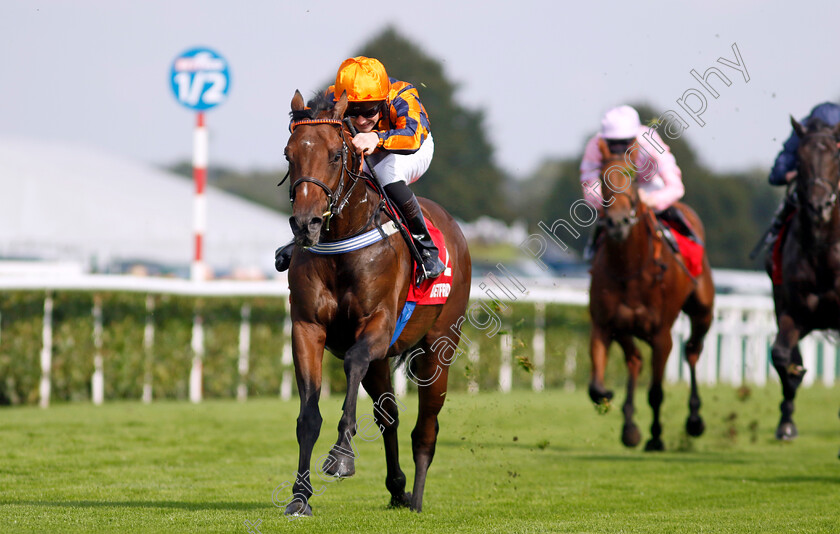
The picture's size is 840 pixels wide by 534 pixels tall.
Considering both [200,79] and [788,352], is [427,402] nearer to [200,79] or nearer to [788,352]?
[788,352]

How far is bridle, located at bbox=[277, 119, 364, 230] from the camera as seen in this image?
420 cm

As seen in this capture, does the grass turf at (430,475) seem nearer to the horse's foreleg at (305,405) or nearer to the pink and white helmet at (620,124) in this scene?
the horse's foreleg at (305,405)

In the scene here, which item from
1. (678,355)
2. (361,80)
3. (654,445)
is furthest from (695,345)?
(678,355)

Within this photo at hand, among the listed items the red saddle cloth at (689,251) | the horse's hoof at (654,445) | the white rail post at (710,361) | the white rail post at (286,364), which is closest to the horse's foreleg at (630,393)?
the horse's hoof at (654,445)

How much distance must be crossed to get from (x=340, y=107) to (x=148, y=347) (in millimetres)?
6560

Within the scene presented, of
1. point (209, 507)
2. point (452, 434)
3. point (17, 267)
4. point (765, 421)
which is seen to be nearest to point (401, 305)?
point (209, 507)

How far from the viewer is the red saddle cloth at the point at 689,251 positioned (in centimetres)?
848

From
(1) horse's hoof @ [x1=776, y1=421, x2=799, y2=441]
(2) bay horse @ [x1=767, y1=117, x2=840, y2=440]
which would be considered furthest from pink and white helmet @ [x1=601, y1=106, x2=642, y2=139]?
(1) horse's hoof @ [x1=776, y1=421, x2=799, y2=441]

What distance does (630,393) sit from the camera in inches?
317

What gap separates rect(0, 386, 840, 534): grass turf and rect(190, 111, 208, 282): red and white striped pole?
77.7 inches

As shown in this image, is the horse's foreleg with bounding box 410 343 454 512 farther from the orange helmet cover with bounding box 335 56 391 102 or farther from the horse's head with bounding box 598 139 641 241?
the horse's head with bounding box 598 139 641 241

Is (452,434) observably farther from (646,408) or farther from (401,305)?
(401,305)

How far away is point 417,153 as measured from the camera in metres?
5.23

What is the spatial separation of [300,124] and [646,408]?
8.03m
